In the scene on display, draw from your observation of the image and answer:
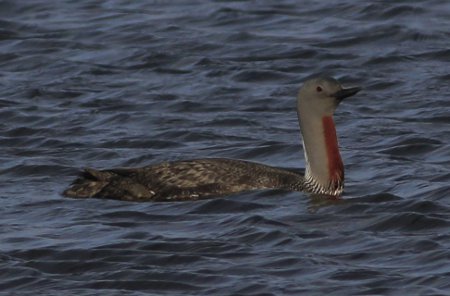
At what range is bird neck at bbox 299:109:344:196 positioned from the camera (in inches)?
558

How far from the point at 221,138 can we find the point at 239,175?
7.91ft

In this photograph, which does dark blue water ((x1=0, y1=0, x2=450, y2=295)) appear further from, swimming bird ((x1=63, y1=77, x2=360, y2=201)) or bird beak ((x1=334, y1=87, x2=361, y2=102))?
bird beak ((x1=334, y1=87, x2=361, y2=102))

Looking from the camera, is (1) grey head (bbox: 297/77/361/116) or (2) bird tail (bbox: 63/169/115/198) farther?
(1) grey head (bbox: 297/77/361/116)

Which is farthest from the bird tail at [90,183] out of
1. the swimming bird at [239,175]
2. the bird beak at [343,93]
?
the bird beak at [343,93]

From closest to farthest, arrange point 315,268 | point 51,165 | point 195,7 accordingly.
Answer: point 315,268 → point 51,165 → point 195,7

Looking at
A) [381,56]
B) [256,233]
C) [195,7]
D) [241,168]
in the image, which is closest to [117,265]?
[256,233]

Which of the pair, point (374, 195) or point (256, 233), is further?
point (374, 195)

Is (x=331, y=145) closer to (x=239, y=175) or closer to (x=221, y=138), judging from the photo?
(x=239, y=175)

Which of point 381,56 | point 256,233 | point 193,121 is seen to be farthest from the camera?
point 381,56

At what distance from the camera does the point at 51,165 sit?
15477 mm

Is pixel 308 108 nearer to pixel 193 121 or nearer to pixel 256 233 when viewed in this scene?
pixel 256 233

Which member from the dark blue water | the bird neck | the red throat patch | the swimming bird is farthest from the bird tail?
the red throat patch

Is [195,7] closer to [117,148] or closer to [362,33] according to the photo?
[362,33]

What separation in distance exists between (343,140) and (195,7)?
6310 millimetres
